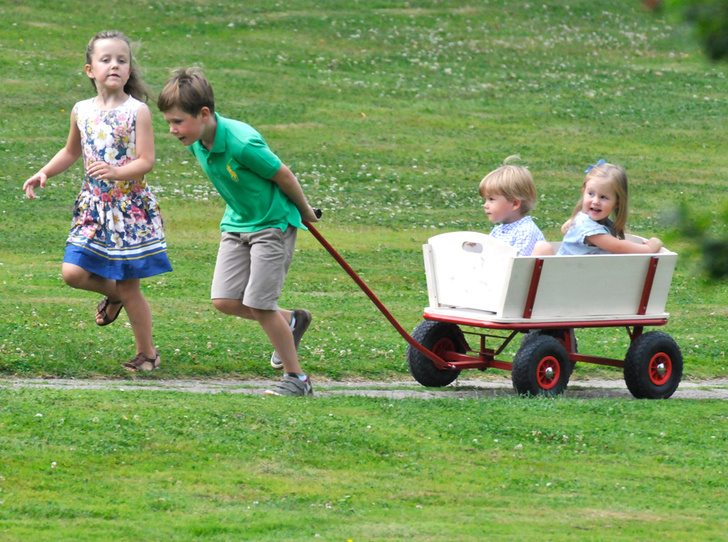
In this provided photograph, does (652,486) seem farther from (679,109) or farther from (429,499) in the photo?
(679,109)

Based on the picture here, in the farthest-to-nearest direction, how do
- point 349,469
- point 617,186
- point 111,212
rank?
point 617,186
point 111,212
point 349,469

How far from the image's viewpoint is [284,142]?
20.4 m

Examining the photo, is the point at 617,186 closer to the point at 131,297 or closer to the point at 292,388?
the point at 292,388

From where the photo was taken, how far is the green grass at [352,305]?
4977 millimetres

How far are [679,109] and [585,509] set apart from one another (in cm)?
2155

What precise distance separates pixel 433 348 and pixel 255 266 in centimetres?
170

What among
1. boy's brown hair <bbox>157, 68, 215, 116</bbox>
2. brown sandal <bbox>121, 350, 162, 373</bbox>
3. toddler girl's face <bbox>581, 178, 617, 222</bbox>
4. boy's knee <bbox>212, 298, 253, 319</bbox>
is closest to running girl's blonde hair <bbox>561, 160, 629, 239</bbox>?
toddler girl's face <bbox>581, 178, 617, 222</bbox>

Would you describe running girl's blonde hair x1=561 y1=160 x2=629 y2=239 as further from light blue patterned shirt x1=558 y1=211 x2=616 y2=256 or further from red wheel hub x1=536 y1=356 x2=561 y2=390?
red wheel hub x1=536 y1=356 x2=561 y2=390

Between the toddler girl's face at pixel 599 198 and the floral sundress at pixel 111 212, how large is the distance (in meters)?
2.86

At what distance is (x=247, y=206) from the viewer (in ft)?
22.2

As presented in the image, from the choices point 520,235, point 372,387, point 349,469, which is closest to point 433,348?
point 372,387

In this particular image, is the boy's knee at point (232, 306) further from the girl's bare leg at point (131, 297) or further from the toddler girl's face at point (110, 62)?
the toddler girl's face at point (110, 62)

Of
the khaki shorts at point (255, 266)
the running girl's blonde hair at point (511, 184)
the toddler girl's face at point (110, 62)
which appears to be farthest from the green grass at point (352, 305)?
the toddler girl's face at point (110, 62)

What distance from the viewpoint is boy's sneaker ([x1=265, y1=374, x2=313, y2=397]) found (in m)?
6.91
